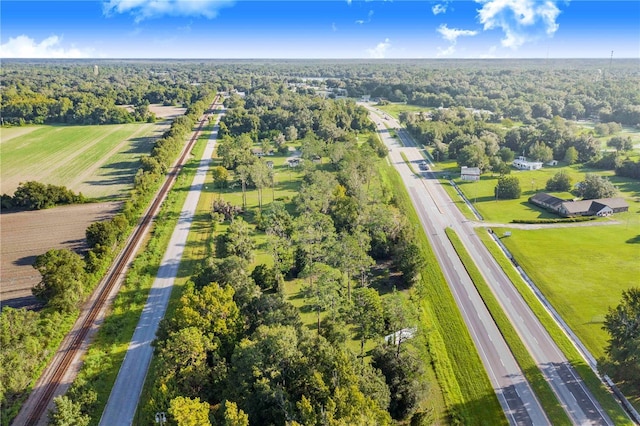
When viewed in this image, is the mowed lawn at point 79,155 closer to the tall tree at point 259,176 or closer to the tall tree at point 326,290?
the tall tree at point 259,176

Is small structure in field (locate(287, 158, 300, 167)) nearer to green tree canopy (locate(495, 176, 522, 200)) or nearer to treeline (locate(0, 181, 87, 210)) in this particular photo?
green tree canopy (locate(495, 176, 522, 200))

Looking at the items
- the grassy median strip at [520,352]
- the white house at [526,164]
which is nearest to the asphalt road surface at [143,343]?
the grassy median strip at [520,352]

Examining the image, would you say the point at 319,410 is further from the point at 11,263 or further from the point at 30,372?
the point at 11,263

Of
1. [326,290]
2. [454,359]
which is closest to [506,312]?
[454,359]

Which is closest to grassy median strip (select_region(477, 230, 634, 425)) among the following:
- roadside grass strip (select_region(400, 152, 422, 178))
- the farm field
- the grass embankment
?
the grass embankment

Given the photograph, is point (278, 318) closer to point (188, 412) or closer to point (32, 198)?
point (188, 412)
